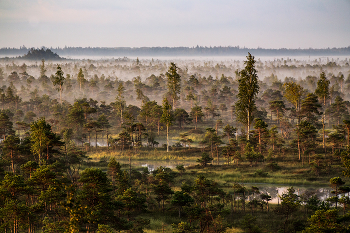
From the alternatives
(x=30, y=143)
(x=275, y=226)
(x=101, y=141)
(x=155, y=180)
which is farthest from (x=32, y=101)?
(x=275, y=226)

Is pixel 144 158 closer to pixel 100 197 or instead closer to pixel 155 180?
pixel 155 180

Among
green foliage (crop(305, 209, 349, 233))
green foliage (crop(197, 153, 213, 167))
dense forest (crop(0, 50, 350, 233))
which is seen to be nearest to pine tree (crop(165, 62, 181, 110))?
dense forest (crop(0, 50, 350, 233))

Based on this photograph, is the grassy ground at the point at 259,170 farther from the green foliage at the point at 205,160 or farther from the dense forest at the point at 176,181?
the green foliage at the point at 205,160

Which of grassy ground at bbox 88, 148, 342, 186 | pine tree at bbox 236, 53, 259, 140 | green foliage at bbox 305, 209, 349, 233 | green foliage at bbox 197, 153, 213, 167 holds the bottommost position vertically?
grassy ground at bbox 88, 148, 342, 186

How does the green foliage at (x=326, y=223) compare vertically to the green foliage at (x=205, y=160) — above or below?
above

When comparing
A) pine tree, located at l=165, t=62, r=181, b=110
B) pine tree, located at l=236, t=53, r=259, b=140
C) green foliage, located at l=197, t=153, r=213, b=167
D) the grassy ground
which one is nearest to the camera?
the grassy ground

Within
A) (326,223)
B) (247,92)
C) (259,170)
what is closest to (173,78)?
(247,92)

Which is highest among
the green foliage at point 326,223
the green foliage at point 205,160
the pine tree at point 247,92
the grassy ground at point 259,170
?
the pine tree at point 247,92

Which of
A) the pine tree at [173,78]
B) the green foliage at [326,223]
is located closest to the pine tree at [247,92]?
the pine tree at [173,78]

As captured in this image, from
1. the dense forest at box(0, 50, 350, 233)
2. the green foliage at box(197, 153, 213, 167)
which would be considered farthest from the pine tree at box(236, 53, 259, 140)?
the green foliage at box(197, 153, 213, 167)

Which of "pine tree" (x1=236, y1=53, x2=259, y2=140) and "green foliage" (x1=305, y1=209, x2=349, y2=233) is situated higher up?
"pine tree" (x1=236, y1=53, x2=259, y2=140)

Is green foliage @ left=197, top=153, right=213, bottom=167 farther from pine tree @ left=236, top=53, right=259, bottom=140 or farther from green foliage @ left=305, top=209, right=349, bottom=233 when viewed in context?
green foliage @ left=305, top=209, right=349, bottom=233

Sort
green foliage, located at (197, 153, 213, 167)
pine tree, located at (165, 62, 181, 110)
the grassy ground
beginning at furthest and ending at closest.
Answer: pine tree, located at (165, 62, 181, 110), green foliage, located at (197, 153, 213, 167), the grassy ground

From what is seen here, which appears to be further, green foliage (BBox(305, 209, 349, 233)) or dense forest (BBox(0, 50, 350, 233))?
dense forest (BBox(0, 50, 350, 233))
